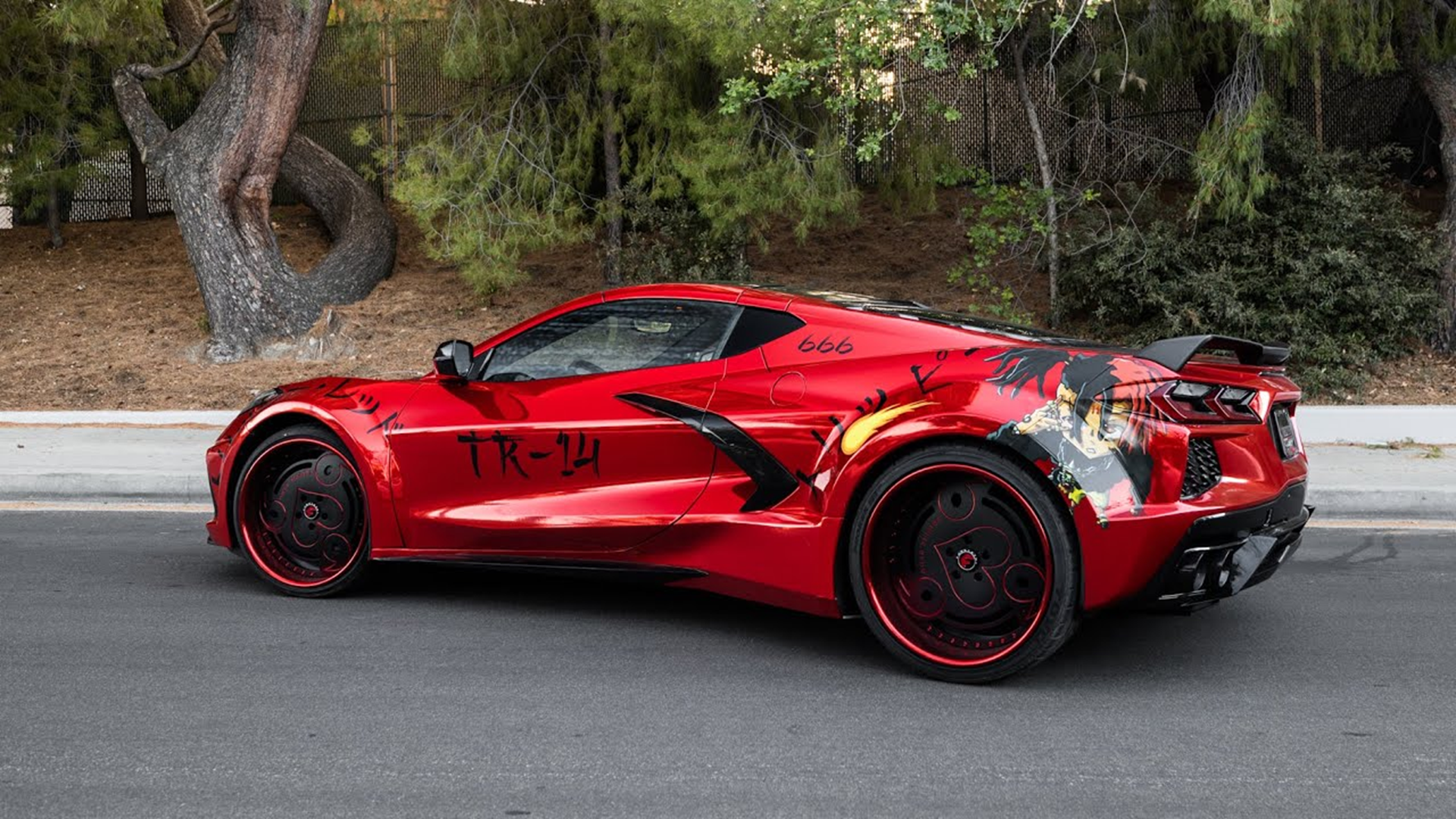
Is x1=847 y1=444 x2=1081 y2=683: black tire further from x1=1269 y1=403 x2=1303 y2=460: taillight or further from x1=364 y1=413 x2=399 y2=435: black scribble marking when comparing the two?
x1=364 y1=413 x2=399 y2=435: black scribble marking

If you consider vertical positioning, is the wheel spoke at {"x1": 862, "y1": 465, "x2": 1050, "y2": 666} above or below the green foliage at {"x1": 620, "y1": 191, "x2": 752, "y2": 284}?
below

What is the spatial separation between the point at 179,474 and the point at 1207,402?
7.31 metres

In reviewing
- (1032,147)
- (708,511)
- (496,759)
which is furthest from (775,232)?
(496,759)

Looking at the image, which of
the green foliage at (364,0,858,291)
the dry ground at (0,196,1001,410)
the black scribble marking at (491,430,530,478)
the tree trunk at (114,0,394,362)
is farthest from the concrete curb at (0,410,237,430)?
the black scribble marking at (491,430,530,478)

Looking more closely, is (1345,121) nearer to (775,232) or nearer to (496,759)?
(775,232)

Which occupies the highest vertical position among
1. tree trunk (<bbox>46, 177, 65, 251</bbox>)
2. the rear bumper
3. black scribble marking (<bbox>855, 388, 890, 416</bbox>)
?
tree trunk (<bbox>46, 177, 65, 251</bbox>)

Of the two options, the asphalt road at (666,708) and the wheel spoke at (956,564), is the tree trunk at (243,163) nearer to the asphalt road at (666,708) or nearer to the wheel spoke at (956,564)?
the asphalt road at (666,708)

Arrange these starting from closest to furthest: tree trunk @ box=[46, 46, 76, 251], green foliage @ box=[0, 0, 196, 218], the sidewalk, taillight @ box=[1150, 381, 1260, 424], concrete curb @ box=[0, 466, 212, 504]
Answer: taillight @ box=[1150, 381, 1260, 424] < the sidewalk < concrete curb @ box=[0, 466, 212, 504] < green foliage @ box=[0, 0, 196, 218] < tree trunk @ box=[46, 46, 76, 251]

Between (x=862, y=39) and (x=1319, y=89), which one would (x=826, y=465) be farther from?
(x=1319, y=89)

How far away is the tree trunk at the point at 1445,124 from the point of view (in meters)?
14.6

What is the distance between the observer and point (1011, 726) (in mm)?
4883

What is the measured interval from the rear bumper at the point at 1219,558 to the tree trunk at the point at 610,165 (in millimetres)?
11300

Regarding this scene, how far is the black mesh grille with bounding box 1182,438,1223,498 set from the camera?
16.7 ft

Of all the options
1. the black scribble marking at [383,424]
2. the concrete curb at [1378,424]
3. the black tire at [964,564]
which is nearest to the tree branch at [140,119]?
the concrete curb at [1378,424]
